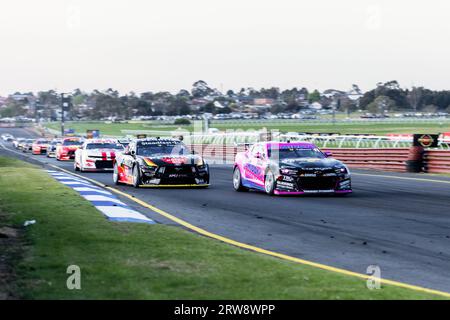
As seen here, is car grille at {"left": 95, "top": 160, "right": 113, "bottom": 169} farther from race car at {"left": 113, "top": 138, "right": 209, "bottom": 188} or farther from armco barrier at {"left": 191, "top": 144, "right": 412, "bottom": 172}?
armco barrier at {"left": 191, "top": 144, "right": 412, "bottom": 172}

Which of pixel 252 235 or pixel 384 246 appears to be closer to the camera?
pixel 384 246

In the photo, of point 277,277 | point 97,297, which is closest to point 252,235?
point 277,277

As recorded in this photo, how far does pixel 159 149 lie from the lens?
21.5 metres

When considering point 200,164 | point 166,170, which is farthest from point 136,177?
point 200,164

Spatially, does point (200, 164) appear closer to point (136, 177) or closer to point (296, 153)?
point (136, 177)

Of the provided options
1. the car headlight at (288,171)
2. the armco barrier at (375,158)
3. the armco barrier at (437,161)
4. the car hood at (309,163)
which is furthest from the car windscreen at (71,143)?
the car headlight at (288,171)

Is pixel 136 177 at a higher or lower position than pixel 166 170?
lower

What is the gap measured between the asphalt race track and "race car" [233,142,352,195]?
31cm

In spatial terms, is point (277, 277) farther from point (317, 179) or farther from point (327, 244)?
point (317, 179)

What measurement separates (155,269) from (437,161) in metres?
20.0

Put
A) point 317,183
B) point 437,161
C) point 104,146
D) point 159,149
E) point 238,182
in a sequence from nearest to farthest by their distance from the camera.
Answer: point 317,183 < point 238,182 < point 159,149 < point 437,161 < point 104,146
